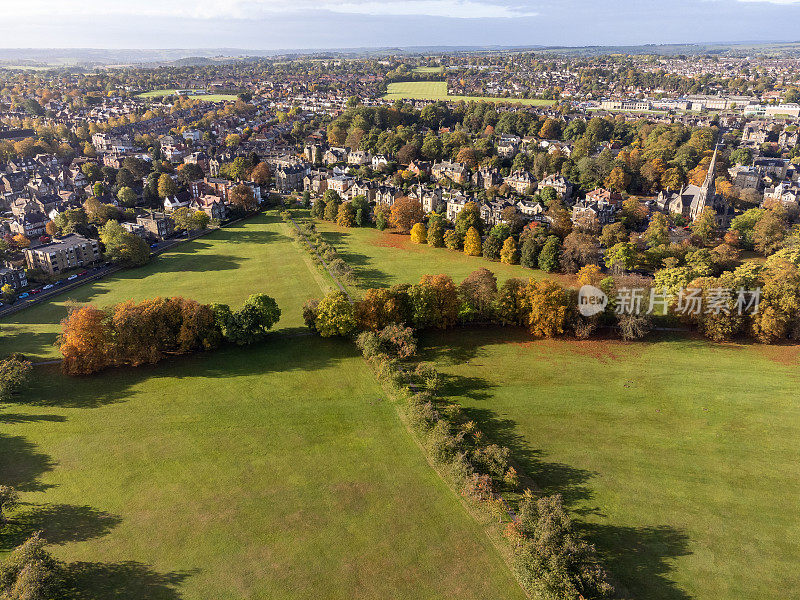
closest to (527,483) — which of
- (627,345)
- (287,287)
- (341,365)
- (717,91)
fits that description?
(341,365)

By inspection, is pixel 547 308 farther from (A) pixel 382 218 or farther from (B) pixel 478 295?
(A) pixel 382 218

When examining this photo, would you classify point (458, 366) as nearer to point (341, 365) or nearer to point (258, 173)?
point (341, 365)

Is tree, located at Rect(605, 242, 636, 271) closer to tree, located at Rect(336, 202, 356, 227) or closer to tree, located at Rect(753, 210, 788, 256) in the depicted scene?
tree, located at Rect(753, 210, 788, 256)

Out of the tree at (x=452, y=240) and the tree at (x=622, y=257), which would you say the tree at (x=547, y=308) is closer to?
the tree at (x=622, y=257)

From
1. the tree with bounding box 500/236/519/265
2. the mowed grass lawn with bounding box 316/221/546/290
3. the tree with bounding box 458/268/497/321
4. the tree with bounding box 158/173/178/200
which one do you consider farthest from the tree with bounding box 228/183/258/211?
the tree with bounding box 458/268/497/321

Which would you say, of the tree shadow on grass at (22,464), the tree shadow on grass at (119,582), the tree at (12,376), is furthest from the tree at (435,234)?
the tree shadow on grass at (119,582)

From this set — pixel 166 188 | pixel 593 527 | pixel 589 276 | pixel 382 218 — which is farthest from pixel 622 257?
pixel 166 188
